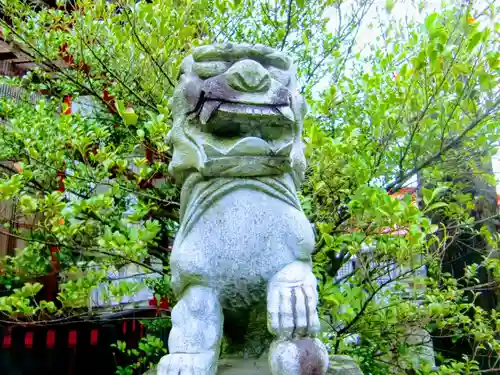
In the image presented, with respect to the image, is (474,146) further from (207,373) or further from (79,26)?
(79,26)

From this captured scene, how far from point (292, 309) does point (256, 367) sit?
1.13ft

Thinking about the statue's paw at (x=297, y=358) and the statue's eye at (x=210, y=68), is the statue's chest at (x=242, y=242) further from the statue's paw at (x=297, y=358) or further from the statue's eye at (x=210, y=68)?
the statue's eye at (x=210, y=68)

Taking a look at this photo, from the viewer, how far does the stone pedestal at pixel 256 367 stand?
154cm

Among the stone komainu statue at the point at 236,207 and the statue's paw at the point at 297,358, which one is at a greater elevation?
the stone komainu statue at the point at 236,207

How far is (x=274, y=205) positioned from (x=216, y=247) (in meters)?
0.25

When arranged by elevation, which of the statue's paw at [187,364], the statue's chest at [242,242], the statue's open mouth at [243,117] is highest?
the statue's open mouth at [243,117]

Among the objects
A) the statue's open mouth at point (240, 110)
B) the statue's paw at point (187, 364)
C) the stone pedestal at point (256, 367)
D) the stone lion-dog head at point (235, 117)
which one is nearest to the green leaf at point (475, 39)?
the stone lion-dog head at point (235, 117)

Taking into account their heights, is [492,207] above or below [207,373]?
above

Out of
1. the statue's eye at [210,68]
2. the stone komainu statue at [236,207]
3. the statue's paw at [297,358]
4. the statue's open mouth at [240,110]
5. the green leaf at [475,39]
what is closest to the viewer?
the statue's paw at [297,358]

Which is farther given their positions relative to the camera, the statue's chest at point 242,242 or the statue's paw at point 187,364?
the statue's chest at point 242,242

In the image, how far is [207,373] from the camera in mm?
1396

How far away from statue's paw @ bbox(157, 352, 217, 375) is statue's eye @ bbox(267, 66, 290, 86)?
984 mm

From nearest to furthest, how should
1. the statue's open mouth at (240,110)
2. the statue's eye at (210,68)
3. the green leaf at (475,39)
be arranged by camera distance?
the statue's open mouth at (240,110)
the statue's eye at (210,68)
the green leaf at (475,39)

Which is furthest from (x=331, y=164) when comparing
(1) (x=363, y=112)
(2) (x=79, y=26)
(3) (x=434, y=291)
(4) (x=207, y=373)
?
(2) (x=79, y=26)
